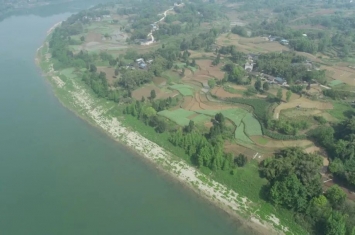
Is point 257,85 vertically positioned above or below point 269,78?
above

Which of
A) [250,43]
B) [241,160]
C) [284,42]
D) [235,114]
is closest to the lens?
[241,160]

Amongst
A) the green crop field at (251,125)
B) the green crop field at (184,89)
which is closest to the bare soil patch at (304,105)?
the green crop field at (251,125)

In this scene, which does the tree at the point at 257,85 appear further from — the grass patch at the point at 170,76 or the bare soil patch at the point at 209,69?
the grass patch at the point at 170,76

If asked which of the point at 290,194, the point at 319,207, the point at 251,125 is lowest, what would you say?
the point at 251,125

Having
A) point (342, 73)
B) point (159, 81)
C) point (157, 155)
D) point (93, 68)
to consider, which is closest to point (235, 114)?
point (157, 155)

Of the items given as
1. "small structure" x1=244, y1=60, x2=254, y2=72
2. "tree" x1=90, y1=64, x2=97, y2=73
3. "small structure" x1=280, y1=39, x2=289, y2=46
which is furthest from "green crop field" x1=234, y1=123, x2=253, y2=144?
"small structure" x1=280, y1=39, x2=289, y2=46

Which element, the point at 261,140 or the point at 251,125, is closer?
the point at 261,140

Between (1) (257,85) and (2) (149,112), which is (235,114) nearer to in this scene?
(1) (257,85)
